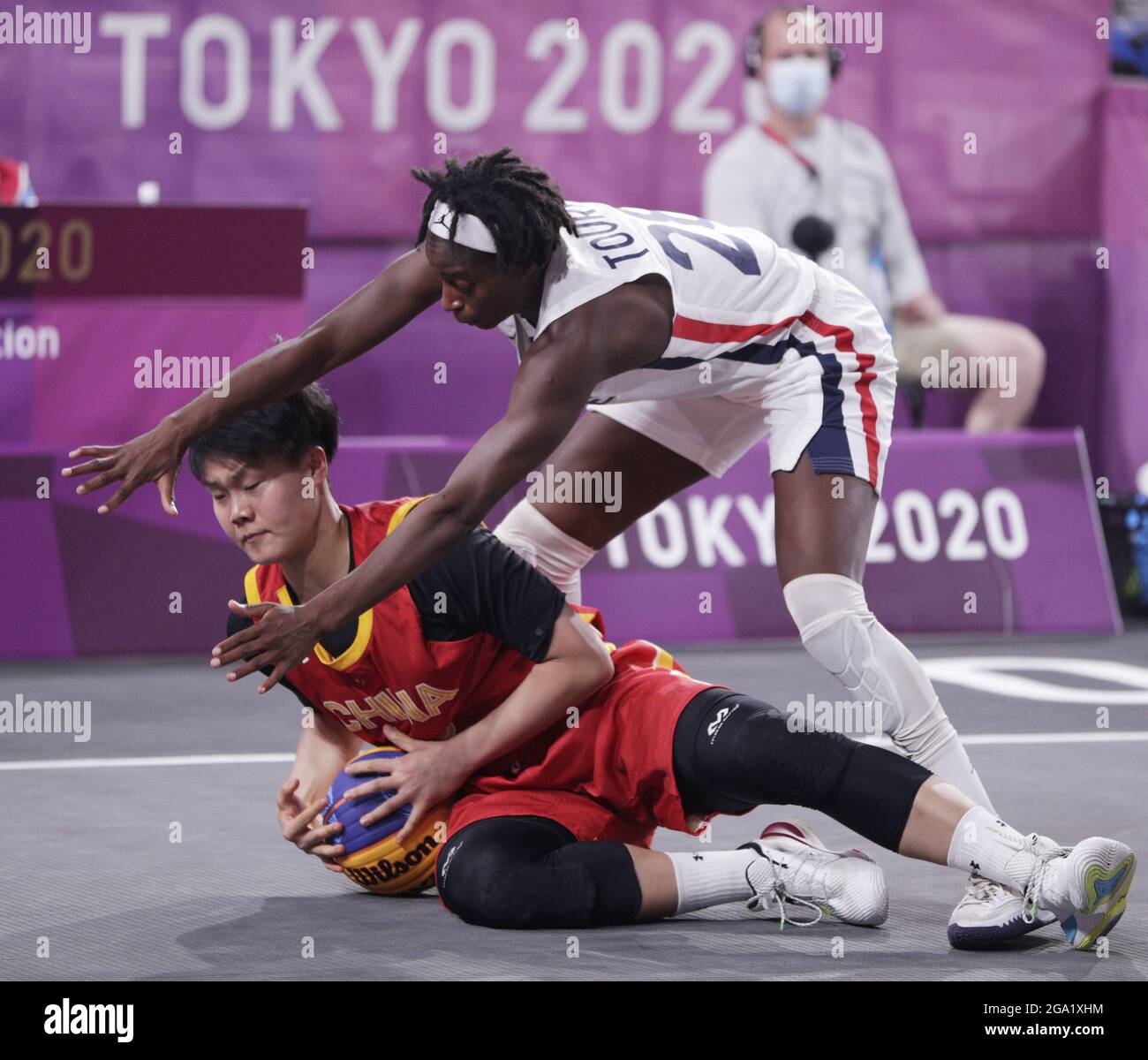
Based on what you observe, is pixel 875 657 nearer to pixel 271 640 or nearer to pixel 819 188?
pixel 271 640

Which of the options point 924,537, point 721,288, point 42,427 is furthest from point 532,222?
point 924,537

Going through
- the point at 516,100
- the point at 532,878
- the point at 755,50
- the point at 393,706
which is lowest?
the point at 532,878

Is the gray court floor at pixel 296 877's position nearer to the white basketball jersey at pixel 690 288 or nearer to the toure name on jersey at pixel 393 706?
the toure name on jersey at pixel 393 706

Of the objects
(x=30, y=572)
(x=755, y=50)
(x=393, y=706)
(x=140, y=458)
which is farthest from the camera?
(x=755, y=50)

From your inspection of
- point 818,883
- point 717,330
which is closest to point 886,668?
point 818,883

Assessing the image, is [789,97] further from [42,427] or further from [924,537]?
[42,427]

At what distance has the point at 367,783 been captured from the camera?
3219 millimetres

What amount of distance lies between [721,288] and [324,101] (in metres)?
5.87

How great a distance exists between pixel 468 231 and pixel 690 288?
563mm

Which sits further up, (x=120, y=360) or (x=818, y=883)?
(x=120, y=360)

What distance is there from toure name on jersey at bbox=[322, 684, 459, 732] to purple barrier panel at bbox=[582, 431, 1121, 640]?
4.03 metres

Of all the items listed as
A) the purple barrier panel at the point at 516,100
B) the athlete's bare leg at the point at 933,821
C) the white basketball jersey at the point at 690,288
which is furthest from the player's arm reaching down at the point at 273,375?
the purple barrier panel at the point at 516,100

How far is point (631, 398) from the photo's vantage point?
12.2 ft

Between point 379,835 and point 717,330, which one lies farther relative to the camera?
point 717,330
